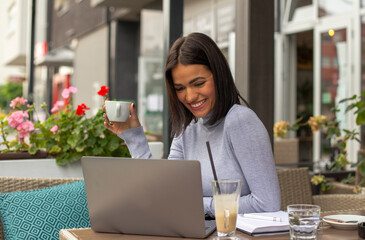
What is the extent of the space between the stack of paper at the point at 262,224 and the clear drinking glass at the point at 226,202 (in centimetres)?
10

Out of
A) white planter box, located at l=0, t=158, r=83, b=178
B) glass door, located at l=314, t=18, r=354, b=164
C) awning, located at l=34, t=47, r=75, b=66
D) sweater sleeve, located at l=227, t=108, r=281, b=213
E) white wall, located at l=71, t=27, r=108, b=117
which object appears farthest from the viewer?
awning, located at l=34, t=47, r=75, b=66

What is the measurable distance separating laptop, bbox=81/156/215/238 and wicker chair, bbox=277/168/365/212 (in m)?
1.35

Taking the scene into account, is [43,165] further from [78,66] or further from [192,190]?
[78,66]

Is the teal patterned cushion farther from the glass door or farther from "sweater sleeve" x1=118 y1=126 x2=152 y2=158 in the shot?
the glass door

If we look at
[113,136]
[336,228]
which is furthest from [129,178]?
[113,136]

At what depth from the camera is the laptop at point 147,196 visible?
120 centimetres

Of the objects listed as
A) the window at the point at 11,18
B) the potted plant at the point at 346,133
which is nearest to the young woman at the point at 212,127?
the potted plant at the point at 346,133

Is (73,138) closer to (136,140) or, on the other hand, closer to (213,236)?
(136,140)

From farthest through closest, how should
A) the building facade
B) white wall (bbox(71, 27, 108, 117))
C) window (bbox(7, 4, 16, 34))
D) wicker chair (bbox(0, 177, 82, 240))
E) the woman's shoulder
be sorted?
1. window (bbox(7, 4, 16, 34))
2. white wall (bbox(71, 27, 108, 117))
3. the building facade
4. wicker chair (bbox(0, 177, 82, 240))
5. the woman's shoulder

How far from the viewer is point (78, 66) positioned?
1122 cm

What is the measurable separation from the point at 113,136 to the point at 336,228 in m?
1.60

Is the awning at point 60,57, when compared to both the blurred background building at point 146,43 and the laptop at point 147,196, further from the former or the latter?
the laptop at point 147,196

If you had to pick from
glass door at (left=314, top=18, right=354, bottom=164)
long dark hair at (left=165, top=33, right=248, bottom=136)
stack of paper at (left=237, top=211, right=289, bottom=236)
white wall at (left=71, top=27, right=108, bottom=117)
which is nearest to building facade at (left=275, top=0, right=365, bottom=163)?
glass door at (left=314, top=18, right=354, bottom=164)

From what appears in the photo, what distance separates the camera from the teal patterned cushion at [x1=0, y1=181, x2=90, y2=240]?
1.77 metres
